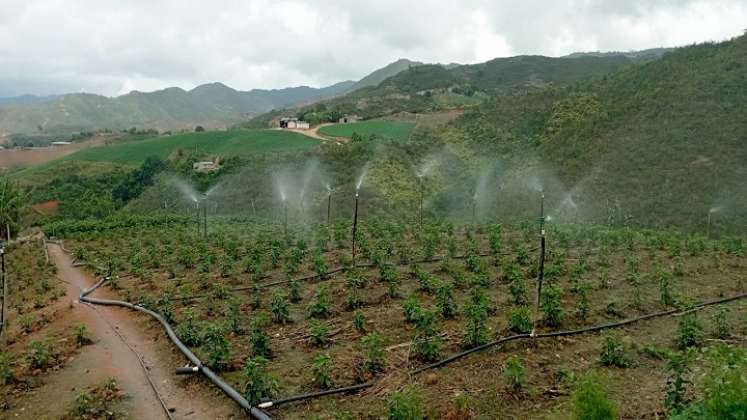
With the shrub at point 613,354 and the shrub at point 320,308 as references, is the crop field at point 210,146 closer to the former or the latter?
the shrub at point 320,308

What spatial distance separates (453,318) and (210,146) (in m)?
55.5

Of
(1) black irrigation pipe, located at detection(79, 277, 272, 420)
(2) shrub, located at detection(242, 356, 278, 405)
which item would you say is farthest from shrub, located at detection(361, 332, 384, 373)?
(1) black irrigation pipe, located at detection(79, 277, 272, 420)

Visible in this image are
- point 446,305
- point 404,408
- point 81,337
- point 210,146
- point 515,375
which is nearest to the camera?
point 404,408

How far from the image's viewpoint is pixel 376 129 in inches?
2258

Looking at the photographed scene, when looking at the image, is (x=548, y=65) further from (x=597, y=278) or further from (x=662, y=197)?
(x=597, y=278)

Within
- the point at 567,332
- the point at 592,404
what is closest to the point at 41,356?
the point at 592,404

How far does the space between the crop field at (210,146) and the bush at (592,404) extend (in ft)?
152

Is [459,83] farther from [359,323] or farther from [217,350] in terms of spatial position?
[217,350]

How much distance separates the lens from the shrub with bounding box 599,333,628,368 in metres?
8.07

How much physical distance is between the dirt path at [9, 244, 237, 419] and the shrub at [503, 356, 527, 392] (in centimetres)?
398

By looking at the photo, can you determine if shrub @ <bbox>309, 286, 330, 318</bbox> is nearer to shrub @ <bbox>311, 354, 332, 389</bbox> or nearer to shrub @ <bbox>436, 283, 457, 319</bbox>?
shrub @ <bbox>436, 283, 457, 319</bbox>

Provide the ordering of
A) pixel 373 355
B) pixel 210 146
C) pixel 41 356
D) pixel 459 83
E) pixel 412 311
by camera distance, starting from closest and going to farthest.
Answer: pixel 373 355 → pixel 41 356 → pixel 412 311 → pixel 210 146 → pixel 459 83

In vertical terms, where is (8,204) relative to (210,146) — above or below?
below

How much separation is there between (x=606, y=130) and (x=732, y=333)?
101 ft
